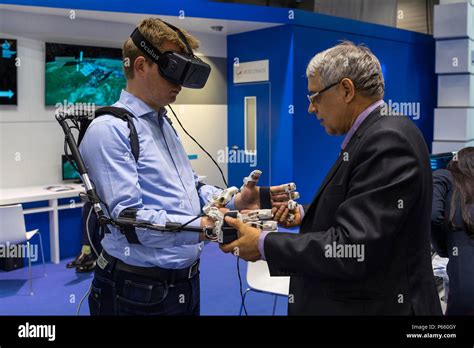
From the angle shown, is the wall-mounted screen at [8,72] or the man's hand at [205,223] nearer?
the man's hand at [205,223]

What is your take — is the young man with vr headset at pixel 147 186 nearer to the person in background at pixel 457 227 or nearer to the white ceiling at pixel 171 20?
the person in background at pixel 457 227

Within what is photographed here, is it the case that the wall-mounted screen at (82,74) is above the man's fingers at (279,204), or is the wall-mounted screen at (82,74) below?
above

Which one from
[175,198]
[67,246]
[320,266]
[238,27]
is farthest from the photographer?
[238,27]

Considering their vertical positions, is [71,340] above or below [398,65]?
Result: below

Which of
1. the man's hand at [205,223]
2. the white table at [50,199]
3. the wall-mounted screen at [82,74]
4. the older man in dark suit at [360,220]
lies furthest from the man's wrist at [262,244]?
the wall-mounted screen at [82,74]

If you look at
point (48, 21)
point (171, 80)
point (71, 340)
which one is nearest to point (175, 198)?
point (171, 80)

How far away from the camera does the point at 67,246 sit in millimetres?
5641

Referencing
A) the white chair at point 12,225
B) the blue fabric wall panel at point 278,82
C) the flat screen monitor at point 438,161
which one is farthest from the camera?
the blue fabric wall panel at point 278,82

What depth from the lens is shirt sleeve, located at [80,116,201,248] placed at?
62.8 inches

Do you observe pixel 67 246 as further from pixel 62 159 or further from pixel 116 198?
pixel 116 198

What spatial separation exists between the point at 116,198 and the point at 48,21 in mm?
4764

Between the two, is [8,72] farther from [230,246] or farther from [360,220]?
[360,220]

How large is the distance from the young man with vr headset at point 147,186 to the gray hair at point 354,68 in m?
0.49

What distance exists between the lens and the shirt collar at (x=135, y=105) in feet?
Result: 5.81
